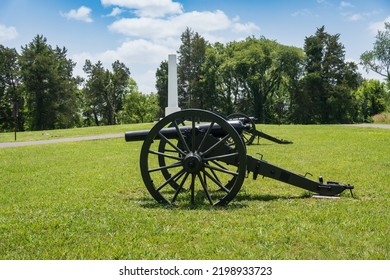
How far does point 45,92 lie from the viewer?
174ft

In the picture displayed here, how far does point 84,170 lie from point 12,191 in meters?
2.72

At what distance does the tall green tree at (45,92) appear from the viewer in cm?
5197

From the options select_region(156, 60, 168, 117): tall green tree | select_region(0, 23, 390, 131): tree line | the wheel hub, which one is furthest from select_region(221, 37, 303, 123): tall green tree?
the wheel hub

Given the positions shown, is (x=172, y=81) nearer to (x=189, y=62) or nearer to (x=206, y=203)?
(x=206, y=203)

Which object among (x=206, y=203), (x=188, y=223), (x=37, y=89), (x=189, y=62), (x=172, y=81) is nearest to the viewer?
(x=188, y=223)

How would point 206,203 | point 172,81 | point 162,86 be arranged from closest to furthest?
1. point 206,203
2. point 172,81
3. point 162,86

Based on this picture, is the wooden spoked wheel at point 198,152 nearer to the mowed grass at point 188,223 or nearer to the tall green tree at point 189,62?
the mowed grass at point 188,223

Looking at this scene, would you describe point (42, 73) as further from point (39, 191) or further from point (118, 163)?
point (39, 191)

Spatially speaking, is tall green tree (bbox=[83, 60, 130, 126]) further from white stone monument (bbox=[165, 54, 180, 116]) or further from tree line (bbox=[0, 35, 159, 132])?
white stone monument (bbox=[165, 54, 180, 116])

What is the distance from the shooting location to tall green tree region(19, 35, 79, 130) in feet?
171

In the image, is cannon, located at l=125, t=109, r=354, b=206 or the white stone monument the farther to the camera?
the white stone monument

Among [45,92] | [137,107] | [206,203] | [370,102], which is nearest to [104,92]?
[137,107]

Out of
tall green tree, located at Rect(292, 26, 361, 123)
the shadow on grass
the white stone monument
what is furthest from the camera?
tall green tree, located at Rect(292, 26, 361, 123)

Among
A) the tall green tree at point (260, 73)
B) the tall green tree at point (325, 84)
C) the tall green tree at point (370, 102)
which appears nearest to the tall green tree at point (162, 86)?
the tall green tree at point (260, 73)
